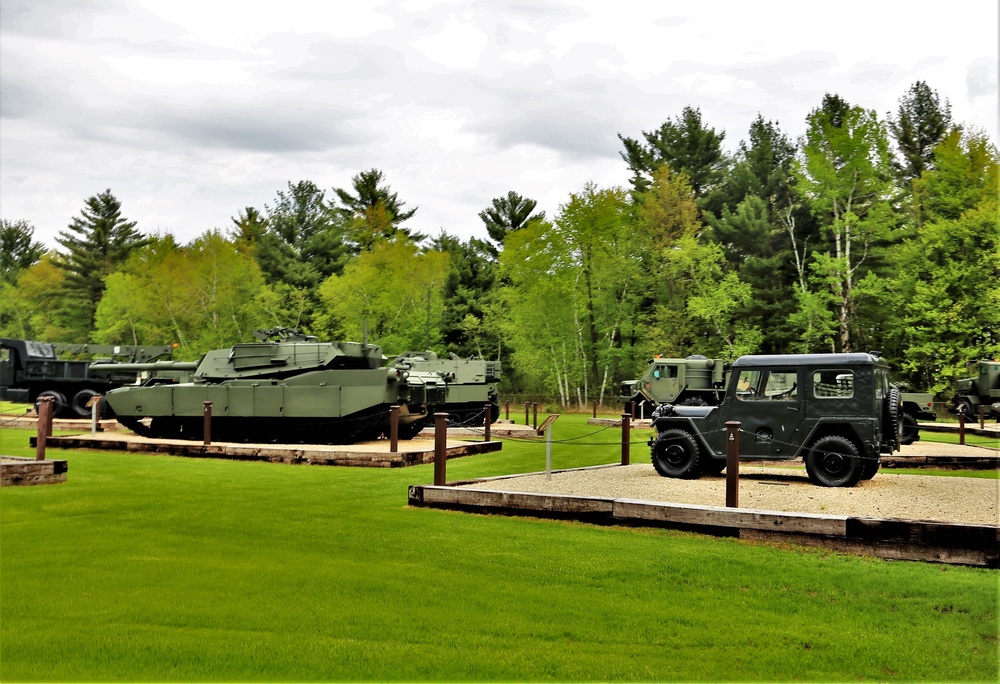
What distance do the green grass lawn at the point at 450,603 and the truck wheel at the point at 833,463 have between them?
14.3 ft

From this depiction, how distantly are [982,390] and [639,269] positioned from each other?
18.0 meters

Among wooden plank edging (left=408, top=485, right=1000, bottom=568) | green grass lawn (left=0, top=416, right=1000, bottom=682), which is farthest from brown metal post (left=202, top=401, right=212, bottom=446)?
wooden plank edging (left=408, top=485, right=1000, bottom=568)

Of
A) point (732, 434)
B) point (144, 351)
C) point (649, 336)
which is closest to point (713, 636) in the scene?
point (732, 434)

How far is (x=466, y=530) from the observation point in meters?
8.84

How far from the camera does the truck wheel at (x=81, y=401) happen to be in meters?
27.3

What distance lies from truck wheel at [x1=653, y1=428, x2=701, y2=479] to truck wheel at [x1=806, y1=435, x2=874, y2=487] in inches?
62.2

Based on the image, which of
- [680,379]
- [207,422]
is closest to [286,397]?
[207,422]

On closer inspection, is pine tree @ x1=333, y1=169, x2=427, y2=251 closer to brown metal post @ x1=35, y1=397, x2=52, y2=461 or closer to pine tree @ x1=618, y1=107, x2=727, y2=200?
pine tree @ x1=618, y1=107, x2=727, y2=200

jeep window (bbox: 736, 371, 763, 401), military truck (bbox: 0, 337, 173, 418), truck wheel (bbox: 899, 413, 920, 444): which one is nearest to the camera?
jeep window (bbox: 736, 371, 763, 401)

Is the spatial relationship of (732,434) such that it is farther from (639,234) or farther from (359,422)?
(639,234)

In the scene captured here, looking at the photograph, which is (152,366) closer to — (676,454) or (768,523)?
(676,454)

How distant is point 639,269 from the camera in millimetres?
43594

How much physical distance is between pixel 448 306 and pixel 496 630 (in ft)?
138

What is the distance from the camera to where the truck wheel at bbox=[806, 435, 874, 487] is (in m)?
A: 12.0
